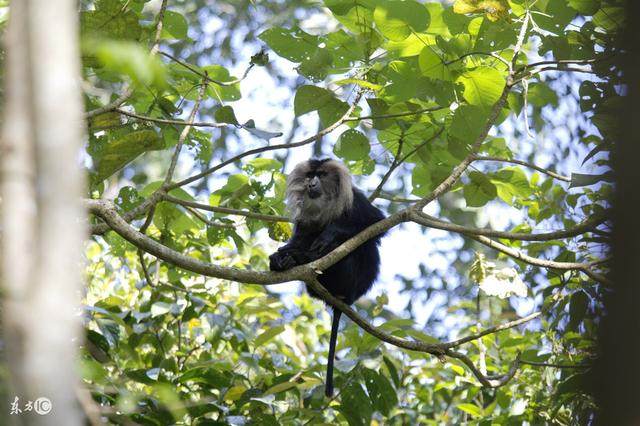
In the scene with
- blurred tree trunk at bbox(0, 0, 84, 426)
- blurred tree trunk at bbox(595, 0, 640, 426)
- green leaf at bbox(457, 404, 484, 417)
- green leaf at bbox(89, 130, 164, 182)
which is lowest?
blurred tree trunk at bbox(595, 0, 640, 426)

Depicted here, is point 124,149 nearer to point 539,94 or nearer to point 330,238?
point 330,238

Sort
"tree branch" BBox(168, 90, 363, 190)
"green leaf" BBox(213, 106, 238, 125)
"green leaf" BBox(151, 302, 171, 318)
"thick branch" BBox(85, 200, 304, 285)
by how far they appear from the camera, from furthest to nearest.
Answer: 1. "green leaf" BBox(151, 302, 171, 318)
2. "green leaf" BBox(213, 106, 238, 125)
3. "tree branch" BBox(168, 90, 363, 190)
4. "thick branch" BBox(85, 200, 304, 285)

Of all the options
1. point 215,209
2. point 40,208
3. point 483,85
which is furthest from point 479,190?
point 40,208

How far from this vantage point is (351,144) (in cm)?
396

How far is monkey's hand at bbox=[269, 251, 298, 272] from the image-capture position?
4.09 metres

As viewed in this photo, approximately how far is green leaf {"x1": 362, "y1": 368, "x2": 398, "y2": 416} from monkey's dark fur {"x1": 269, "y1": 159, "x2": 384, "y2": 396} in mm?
351

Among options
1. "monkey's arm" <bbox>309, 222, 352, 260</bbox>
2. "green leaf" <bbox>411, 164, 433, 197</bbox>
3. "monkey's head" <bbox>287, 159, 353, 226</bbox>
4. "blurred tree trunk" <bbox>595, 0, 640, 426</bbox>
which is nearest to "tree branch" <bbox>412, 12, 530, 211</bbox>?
"green leaf" <bbox>411, 164, 433, 197</bbox>

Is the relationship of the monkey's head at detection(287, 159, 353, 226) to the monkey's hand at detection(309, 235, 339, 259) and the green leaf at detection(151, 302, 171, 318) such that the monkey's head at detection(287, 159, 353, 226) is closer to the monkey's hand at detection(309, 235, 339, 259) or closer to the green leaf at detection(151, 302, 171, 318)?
the monkey's hand at detection(309, 235, 339, 259)

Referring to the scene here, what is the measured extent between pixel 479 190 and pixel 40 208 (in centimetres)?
336

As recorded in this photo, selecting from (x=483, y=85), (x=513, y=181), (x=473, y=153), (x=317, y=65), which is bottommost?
(x=473, y=153)

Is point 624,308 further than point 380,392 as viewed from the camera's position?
No

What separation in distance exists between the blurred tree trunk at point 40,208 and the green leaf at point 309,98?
8.79ft

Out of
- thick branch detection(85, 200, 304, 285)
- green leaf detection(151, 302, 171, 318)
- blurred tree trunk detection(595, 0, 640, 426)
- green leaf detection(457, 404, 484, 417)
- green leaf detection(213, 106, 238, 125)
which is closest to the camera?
blurred tree trunk detection(595, 0, 640, 426)

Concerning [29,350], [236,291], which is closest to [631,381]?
[29,350]
